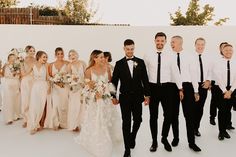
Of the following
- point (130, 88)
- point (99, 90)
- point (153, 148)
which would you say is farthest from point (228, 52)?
point (99, 90)

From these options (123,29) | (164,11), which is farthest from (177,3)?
(123,29)

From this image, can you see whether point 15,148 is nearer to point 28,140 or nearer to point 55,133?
point 28,140

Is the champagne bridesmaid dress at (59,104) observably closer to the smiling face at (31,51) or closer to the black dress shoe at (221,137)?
the smiling face at (31,51)

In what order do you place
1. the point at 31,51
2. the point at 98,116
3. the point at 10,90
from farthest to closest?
the point at 10,90, the point at 31,51, the point at 98,116

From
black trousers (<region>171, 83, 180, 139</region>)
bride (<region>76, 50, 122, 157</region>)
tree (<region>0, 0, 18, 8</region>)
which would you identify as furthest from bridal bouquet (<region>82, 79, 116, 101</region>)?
tree (<region>0, 0, 18, 8</region>)

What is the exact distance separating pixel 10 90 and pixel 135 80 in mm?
3548

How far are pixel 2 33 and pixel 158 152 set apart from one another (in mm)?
10551

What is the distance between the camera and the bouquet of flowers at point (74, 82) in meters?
7.41

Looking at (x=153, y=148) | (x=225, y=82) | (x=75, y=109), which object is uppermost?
(x=225, y=82)

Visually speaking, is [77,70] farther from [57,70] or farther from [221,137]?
[221,137]

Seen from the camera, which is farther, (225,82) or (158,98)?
(225,82)

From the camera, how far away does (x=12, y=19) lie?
65.4 feet

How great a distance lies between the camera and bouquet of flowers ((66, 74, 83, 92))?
7.41 metres

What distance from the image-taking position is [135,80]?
598 cm
